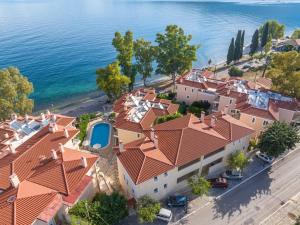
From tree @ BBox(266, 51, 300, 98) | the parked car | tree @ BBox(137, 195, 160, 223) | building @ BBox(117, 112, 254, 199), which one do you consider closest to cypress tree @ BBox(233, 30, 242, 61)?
tree @ BBox(266, 51, 300, 98)

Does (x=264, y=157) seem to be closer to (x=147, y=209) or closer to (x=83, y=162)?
(x=147, y=209)

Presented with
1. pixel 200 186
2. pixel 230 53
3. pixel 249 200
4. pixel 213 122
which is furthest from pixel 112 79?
pixel 230 53

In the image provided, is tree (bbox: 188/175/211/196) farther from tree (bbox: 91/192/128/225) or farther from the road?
tree (bbox: 91/192/128/225)

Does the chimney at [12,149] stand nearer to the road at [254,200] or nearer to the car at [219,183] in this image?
the road at [254,200]

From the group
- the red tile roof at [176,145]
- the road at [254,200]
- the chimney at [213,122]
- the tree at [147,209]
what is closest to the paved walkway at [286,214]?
the road at [254,200]

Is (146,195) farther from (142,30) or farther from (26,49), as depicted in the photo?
(142,30)
